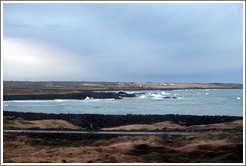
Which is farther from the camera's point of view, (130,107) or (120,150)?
(130,107)

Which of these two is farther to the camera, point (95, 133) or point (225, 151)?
point (95, 133)

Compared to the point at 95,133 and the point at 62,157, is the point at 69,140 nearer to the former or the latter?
the point at 95,133

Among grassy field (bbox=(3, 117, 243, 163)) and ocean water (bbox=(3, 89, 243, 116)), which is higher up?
grassy field (bbox=(3, 117, 243, 163))

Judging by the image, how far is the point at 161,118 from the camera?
1219 inches

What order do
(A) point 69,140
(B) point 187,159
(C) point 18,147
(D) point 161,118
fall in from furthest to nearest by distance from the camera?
(D) point 161,118
(A) point 69,140
(C) point 18,147
(B) point 187,159

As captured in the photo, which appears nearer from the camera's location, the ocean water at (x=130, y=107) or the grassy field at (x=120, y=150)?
the grassy field at (x=120, y=150)

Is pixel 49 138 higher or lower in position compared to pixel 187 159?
lower

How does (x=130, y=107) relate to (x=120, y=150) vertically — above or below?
below

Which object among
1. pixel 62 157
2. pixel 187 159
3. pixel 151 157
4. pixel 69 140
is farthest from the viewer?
pixel 69 140

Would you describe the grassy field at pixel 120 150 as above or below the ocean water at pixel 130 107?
above

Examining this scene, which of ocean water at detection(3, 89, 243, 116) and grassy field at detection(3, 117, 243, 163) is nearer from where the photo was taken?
grassy field at detection(3, 117, 243, 163)

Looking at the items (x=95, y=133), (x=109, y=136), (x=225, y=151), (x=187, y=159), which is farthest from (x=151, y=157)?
(x=95, y=133)

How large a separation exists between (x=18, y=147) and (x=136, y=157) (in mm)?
7243

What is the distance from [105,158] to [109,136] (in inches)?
238
